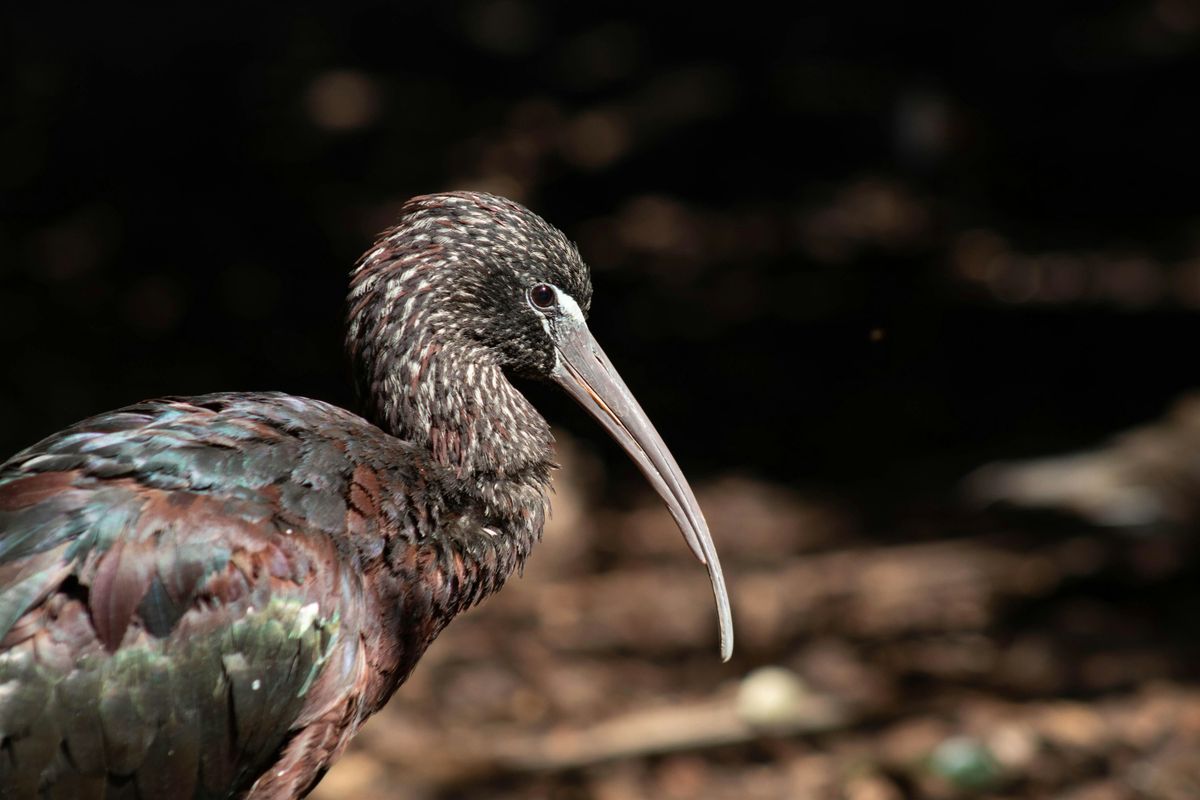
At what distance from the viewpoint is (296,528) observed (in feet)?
12.0

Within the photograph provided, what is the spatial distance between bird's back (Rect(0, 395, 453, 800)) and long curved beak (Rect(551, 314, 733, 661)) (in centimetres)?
70

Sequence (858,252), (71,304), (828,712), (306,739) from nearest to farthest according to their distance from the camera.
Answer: (306,739), (828,712), (71,304), (858,252)

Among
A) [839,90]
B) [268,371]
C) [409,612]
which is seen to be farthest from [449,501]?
[839,90]

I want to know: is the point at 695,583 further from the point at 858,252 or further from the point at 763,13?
the point at 763,13

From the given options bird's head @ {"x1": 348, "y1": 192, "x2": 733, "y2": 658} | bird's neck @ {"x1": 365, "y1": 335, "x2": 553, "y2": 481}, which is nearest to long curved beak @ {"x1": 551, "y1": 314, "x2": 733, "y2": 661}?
bird's head @ {"x1": 348, "y1": 192, "x2": 733, "y2": 658}

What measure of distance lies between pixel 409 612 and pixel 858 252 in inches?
282

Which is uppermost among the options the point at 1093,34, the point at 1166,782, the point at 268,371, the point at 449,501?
the point at 1093,34

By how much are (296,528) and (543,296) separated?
105cm

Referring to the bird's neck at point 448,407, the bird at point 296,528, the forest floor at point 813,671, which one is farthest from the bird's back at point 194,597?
the forest floor at point 813,671

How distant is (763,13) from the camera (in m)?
12.8

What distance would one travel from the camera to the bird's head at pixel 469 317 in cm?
415

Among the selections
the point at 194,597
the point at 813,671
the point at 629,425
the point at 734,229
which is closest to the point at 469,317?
the point at 629,425

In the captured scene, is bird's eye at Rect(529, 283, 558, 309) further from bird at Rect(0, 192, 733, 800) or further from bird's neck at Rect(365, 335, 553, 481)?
bird's neck at Rect(365, 335, 553, 481)

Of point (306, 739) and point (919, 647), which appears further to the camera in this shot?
point (919, 647)
